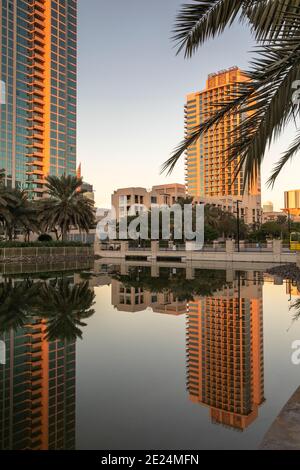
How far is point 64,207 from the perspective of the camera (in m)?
37.2

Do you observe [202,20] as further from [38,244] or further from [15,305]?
[38,244]

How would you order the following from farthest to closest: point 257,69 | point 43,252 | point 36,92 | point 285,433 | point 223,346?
point 36,92, point 43,252, point 223,346, point 257,69, point 285,433

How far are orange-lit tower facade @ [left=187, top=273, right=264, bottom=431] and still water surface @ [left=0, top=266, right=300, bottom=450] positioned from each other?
0.02 meters

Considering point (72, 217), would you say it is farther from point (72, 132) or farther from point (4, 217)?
point (72, 132)

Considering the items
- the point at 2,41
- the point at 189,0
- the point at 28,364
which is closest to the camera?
the point at 189,0

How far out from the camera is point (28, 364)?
20.7 ft

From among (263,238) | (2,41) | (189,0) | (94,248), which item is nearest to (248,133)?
(189,0)

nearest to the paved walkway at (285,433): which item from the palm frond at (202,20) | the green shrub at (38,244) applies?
the palm frond at (202,20)

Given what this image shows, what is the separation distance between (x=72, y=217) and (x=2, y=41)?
67862 mm

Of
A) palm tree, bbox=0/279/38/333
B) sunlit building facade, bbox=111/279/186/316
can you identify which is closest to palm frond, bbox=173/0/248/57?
palm tree, bbox=0/279/38/333

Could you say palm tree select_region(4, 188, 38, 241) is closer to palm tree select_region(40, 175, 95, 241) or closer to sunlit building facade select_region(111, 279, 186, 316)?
palm tree select_region(40, 175, 95, 241)

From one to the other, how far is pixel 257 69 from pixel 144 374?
15.0 feet

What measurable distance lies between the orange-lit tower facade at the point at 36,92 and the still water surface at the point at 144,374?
82035 mm

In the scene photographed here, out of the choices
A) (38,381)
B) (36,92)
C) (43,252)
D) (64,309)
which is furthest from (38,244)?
(36,92)
